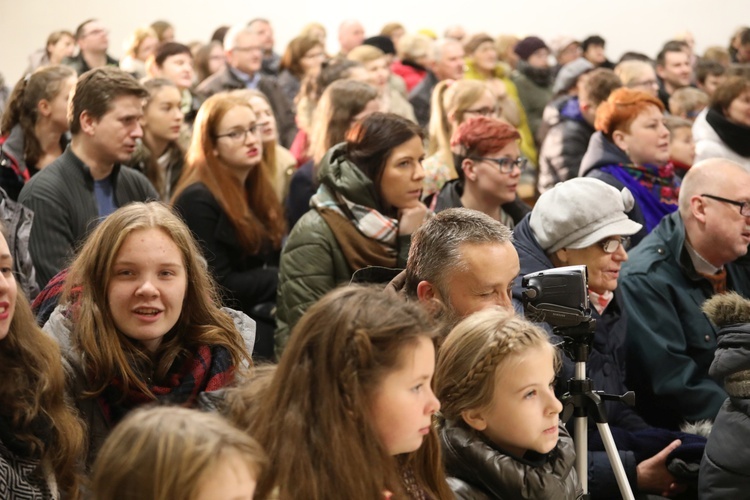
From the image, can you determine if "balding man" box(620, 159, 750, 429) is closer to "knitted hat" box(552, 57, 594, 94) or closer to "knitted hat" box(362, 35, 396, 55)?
"knitted hat" box(552, 57, 594, 94)

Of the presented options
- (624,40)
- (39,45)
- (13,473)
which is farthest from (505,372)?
(624,40)

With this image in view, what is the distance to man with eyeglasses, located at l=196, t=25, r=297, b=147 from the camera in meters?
7.73

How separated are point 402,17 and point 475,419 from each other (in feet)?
42.1

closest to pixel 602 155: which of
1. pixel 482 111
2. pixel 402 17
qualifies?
pixel 482 111

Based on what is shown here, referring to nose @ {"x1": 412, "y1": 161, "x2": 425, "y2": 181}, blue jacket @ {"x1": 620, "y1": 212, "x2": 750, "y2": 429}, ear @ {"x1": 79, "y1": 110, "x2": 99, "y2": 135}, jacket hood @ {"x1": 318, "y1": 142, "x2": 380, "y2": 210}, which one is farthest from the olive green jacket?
ear @ {"x1": 79, "y1": 110, "x2": 99, "y2": 135}

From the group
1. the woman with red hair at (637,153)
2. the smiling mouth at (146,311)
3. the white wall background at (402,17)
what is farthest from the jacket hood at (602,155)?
the white wall background at (402,17)

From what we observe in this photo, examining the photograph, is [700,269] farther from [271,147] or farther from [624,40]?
[624,40]

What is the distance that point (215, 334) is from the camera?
8.52 feet

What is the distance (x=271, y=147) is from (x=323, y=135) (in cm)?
39

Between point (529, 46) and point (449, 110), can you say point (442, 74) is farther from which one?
point (449, 110)

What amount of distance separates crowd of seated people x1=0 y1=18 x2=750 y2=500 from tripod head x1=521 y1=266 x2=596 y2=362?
2cm

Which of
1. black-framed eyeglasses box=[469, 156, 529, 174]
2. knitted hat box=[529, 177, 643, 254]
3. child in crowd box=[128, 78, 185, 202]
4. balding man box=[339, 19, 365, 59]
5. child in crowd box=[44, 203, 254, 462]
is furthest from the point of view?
balding man box=[339, 19, 365, 59]

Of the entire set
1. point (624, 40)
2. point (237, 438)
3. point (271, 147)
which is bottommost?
point (624, 40)

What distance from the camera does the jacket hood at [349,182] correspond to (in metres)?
3.84
